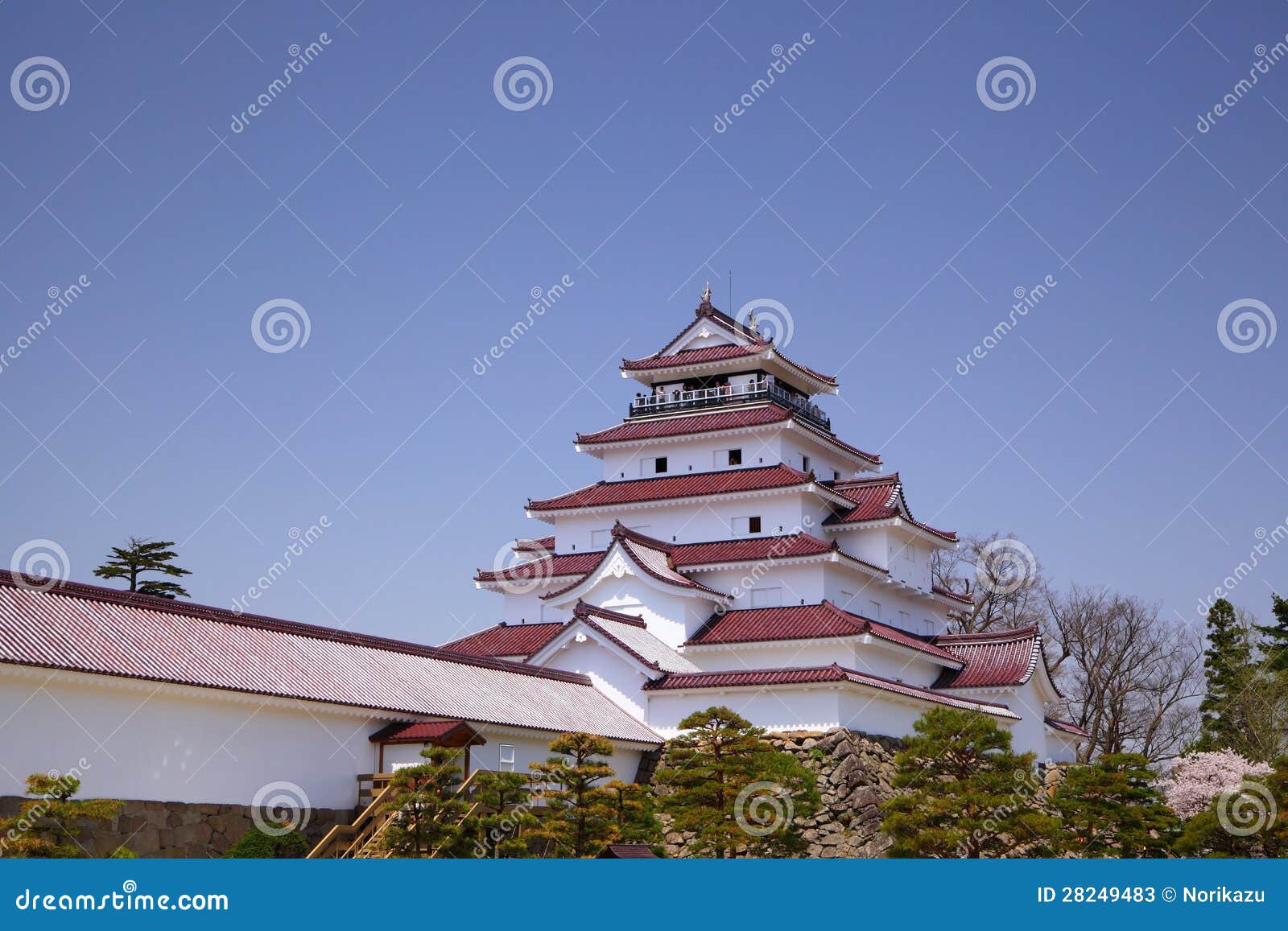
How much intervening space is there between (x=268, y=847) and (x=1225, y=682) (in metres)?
43.7

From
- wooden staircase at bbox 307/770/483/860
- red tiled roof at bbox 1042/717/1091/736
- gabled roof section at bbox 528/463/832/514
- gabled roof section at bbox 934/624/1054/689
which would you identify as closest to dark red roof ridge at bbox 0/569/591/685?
wooden staircase at bbox 307/770/483/860

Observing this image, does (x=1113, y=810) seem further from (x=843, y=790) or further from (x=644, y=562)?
(x=644, y=562)

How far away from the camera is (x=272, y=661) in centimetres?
2800

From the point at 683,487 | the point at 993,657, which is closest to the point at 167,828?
the point at 683,487

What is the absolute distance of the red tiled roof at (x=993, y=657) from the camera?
43.5 m

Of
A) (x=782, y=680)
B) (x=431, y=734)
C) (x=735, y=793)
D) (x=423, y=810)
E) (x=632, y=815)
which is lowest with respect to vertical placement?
(x=423, y=810)

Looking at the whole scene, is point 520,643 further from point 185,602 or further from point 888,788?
point 185,602

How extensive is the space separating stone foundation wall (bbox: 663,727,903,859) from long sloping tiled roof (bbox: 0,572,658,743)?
4154 millimetres

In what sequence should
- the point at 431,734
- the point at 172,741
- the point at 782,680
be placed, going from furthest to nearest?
1. the point at 782,680
2. the point at 431,734
3. the point at 172,741

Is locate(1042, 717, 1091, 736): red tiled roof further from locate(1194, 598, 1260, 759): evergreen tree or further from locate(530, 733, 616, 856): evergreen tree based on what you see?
locate(530, 733, 616, 856): evergreen tree

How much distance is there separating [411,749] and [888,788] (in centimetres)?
1342

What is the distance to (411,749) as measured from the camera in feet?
94.4

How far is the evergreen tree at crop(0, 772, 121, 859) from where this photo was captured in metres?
19.9

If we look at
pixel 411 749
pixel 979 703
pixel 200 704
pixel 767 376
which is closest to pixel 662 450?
pixel 767 376
